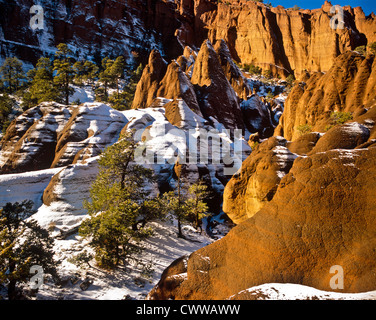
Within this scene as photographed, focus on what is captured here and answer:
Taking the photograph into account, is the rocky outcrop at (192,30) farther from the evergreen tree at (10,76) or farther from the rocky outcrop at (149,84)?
the rocky outcrop at (149,84)

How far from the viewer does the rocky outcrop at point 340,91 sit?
23.4 metres

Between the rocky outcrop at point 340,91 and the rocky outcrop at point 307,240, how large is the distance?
1497cm

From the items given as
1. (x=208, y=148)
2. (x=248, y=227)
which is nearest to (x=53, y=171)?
(x=208, y=148)

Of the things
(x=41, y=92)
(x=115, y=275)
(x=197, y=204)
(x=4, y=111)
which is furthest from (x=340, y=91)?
(x=4, y=111)

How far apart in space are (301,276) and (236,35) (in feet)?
346

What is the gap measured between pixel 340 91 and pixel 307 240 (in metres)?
27.8

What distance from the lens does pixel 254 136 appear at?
37188 millimetres

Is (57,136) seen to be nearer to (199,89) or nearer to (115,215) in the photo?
A: (115,215)

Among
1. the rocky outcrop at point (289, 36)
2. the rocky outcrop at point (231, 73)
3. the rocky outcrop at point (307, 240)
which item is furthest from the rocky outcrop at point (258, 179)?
the rocky outcrop at point (289, 36)

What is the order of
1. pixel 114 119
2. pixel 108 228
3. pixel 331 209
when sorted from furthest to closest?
pixel 114 119 < pixel 108 228 < pixel 331 209

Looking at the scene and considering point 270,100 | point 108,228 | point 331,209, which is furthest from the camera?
point 270,100

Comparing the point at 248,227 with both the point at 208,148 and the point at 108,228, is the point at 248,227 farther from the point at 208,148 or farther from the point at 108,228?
the point at 208,148

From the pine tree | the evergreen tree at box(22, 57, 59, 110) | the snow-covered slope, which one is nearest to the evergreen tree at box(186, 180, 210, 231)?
the pine tree

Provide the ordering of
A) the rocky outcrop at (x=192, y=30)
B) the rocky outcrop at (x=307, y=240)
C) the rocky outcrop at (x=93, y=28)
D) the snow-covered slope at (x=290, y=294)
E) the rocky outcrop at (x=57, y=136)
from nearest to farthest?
1. the snow-covered slope at (x=290, y=294)
2. the rocky outcrop at (x=307, y=240)
3. the rocky outcrop at (x=57, y=136)
4. the rocky outcrop at (x=93, y=28)
5. the rocky outcrop at (x=192, y=30)
